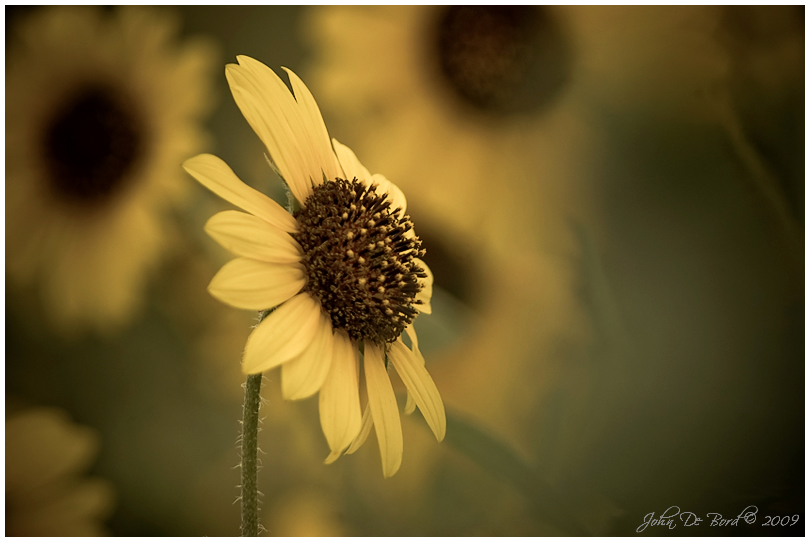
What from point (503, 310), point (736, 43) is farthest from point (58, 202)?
point (736, 43)

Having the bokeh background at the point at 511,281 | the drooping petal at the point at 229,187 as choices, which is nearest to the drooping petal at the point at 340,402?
the drooping petal at the point at 229,187

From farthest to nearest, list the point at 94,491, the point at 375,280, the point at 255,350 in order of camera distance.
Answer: the point at 94,491, the point at 375,280, the point at 255,350

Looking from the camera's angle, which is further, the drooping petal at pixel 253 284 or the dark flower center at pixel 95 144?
the dark flower center at pixel 95 144

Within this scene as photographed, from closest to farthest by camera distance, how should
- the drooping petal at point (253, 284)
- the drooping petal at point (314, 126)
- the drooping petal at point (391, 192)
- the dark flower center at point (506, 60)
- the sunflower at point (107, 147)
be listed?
the drooping petal at point (253, 284) → the drooping petal at point (314, 126) → the drooping petal at point (391, 192) → the sunflower at point (107, 147) → the dark flower center at point (506, 60)

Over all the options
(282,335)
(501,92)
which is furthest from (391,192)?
(501,92)

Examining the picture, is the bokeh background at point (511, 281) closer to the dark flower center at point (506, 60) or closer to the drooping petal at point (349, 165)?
the dark flower center at point (506, 60)

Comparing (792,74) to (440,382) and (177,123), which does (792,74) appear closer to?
(440,382)

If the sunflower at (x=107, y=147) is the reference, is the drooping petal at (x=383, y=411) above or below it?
below
